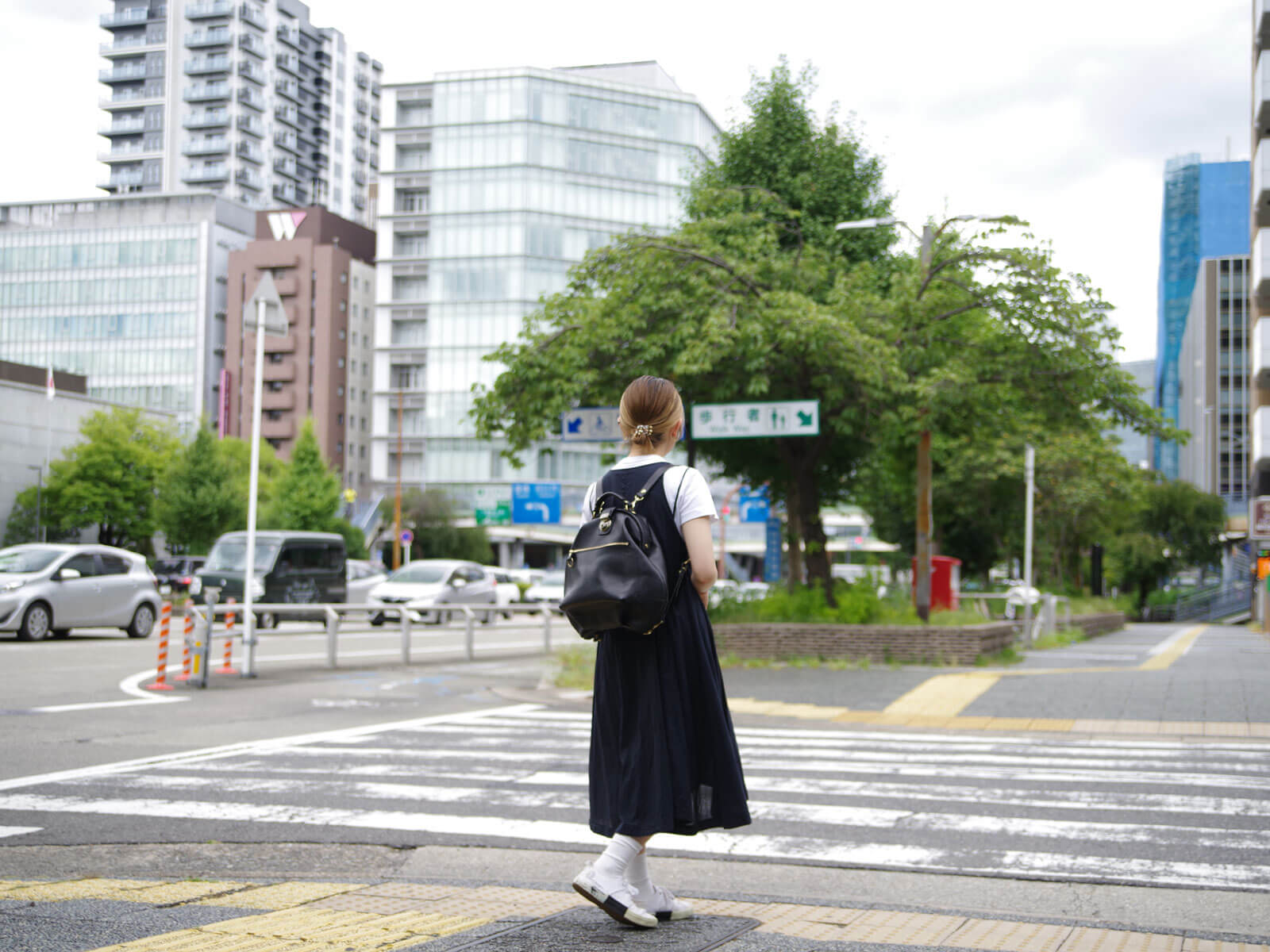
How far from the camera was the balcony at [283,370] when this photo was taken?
103125mm

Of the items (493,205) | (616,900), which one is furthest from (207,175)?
(616,900)

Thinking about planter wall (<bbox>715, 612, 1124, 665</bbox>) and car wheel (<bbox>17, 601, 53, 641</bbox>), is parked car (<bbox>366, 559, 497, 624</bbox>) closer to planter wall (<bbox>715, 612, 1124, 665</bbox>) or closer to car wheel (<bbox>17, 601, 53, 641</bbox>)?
car wheel (<bbox>17, 601, 53, 641</bbox>)

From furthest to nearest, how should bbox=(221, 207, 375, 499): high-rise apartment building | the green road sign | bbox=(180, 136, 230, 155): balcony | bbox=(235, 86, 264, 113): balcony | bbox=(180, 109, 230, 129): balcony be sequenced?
1. bbox=(180, 109, 230, 129): balcony
2. bbox=(180, 136, 230, 155): balcony
3. bbox=(235, 86, 264, 113): balcony
4. bbox=(221, 207, 375, 499): high-rise apartment building
5. the green road sign

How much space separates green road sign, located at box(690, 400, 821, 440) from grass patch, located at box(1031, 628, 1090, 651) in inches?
438

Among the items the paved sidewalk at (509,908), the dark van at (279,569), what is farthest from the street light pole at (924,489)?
the dark van at (279,569)

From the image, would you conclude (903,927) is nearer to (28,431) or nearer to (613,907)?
(613,907)

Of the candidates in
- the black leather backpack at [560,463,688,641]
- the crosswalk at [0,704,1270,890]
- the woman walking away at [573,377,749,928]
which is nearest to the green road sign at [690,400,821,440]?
the crosswalk at [0,704,1270,890]

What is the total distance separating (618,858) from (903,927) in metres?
0.99

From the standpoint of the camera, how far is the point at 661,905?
4289 mm

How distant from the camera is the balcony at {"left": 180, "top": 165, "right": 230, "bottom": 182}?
130m

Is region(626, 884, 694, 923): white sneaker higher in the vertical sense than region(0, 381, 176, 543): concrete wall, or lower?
lower

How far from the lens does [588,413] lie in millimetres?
18984

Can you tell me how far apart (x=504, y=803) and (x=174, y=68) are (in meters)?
138

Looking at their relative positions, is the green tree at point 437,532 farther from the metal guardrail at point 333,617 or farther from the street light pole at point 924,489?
the street light pole at point 924,489
